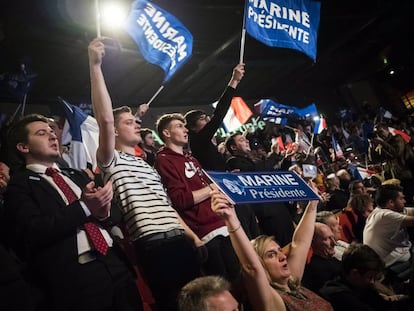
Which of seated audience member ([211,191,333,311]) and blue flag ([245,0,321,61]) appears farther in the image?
blue flag ([245,0,321,61])

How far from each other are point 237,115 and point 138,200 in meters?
8.07

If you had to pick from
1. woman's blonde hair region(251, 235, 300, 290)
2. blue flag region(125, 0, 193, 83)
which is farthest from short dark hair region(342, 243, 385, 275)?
blue flag region(125, 0, 193, 83)

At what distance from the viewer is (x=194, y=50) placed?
1316 cm

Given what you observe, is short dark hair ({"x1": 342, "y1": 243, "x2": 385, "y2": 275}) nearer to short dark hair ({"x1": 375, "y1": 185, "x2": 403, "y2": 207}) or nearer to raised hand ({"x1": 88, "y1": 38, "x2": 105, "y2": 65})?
short dark hair ({"x1": 375, "y1": 185, "x2": 403, "y2": 207})

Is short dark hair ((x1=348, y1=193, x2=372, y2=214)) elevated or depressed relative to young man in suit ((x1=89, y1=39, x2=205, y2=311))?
depressed

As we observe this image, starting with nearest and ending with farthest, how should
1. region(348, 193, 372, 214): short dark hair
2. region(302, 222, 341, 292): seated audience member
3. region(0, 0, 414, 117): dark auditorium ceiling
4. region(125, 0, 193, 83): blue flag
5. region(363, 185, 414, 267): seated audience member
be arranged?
1. region(302, 222, 341, 292): seated audience member
2. region(125, 0, 193, 83): blue flag
3. region(363, 185, 414, 267): seated audience member
4. region(348, 193, 372, 214): short dark hair
5. region(0, 0, 414, 117): dark auditorium ceiling

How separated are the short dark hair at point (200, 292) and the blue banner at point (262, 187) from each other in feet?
1.51

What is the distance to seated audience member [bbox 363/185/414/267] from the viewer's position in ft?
15.9

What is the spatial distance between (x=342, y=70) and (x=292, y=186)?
1904 cm

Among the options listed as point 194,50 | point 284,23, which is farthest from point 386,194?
point 194,50

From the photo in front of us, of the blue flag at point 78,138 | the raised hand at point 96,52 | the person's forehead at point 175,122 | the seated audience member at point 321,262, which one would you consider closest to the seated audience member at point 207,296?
the raised hand at point 96,52

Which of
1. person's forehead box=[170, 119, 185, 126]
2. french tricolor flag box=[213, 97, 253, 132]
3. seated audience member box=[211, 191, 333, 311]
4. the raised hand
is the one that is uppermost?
french tricolor flag box=[213, 97, 253, 132]

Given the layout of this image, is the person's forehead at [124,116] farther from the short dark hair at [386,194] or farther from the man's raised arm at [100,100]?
the short dark hair at [386,194]

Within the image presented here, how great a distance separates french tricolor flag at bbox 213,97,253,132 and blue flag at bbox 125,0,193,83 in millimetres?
5819
